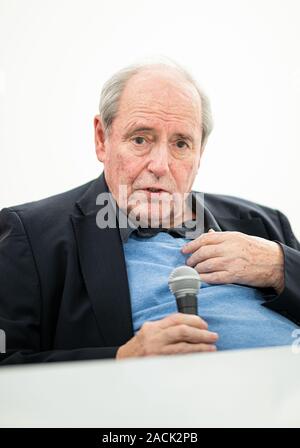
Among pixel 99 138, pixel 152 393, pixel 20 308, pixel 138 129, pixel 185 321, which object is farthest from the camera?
pixel 99 138

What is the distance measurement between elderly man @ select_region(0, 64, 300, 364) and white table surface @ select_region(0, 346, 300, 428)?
14.5 inches

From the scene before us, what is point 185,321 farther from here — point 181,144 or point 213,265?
point 181,144

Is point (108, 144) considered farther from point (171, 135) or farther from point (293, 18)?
point (293, 18)

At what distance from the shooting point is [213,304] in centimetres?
147

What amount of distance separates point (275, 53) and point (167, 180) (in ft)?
2.64

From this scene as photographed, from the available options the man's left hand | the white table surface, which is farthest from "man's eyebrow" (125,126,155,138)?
the white table surface

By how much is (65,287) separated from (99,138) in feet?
1.64

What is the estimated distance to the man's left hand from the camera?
59.0 inches

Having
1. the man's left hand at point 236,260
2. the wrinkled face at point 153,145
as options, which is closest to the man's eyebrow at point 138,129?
the wrinkled face at point 153,145

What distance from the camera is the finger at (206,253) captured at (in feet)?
Answer: 4.95

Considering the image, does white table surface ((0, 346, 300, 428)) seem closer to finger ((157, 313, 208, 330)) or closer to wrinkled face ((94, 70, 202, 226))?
finger ((157, 313, 208, 330))

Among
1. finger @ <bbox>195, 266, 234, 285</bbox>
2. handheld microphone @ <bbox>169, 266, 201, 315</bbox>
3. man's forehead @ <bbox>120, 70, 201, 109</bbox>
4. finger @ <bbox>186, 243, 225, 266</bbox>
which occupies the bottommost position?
finger @ <bbox>195, 266, 234, 285</bbox>

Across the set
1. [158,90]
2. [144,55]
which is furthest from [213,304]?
[144,55]

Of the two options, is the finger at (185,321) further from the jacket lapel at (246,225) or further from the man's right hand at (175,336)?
the jacket lapel at (246,225)
